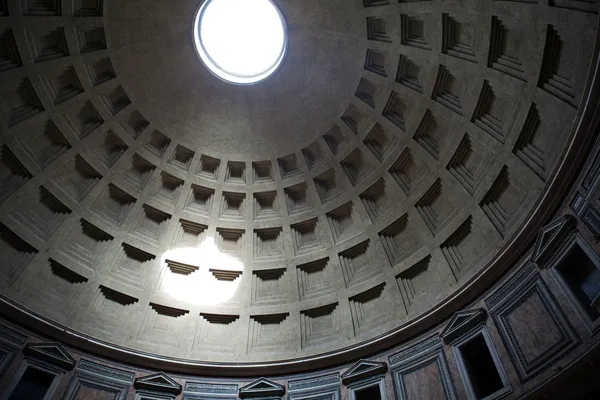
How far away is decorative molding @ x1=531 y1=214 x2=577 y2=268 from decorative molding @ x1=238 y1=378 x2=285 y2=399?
976 cm

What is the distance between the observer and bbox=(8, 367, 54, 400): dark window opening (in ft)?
46.8

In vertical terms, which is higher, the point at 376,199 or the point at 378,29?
the point at 378,29

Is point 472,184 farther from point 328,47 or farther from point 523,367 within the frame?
point 328,47

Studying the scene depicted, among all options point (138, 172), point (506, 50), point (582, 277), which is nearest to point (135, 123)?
point (138, 172)

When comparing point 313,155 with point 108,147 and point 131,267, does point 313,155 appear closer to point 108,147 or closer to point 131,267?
point 108,147

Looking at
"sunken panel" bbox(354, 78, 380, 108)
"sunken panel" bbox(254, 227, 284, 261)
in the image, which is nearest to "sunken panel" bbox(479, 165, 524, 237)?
"sunken panel" bbox(354, 78, 380, 108)

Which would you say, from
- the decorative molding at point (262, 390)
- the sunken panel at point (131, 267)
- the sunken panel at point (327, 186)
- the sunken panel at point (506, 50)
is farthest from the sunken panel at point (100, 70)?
the sunken panel at point (506, 50)

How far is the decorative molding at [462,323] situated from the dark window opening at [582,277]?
9.33 ft

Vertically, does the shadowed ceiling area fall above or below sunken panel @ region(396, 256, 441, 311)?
above

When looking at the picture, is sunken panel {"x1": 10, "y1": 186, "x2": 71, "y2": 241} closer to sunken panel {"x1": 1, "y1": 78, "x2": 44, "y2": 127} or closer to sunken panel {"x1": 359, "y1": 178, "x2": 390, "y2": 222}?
sunken panel {"x1": 1, "y1": 78, "x2": 44, "y2": 127}

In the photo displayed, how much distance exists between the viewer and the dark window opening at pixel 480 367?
12891 millimetres

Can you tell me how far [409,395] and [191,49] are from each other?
16.4 m

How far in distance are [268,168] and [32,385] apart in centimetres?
1275

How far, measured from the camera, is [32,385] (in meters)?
14.7
